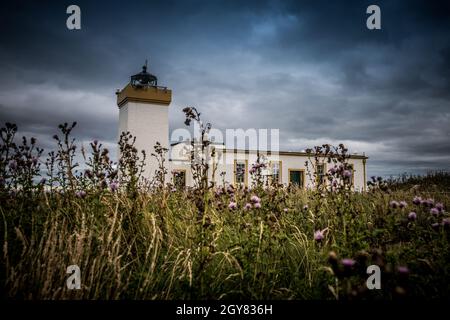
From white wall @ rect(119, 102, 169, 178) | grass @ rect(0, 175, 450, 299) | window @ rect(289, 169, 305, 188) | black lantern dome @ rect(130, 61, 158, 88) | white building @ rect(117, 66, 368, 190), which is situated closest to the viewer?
grass @ rect(0, 175, 450, 299)

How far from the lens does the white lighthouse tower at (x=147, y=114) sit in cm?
1994

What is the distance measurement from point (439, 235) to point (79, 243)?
173 inches

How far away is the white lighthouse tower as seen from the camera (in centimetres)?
1994

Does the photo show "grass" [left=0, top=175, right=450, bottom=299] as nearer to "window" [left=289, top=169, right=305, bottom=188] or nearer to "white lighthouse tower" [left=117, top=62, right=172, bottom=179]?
"white lighthouse tower" [left=117, top=62, right=172, bottom=179]

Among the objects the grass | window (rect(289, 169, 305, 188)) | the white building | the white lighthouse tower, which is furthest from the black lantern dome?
the grass

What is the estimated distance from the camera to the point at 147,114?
803 inches

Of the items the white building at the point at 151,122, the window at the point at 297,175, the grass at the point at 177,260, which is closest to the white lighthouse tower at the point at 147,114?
the white building at the point at 151,122

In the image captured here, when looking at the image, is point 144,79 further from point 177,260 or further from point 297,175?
point 177,260

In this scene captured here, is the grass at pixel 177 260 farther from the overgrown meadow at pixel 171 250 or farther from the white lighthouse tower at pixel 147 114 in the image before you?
the white lighthouse tower at pixel 147 114

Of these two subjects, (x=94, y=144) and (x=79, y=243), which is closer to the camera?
(x=79, y=243)
